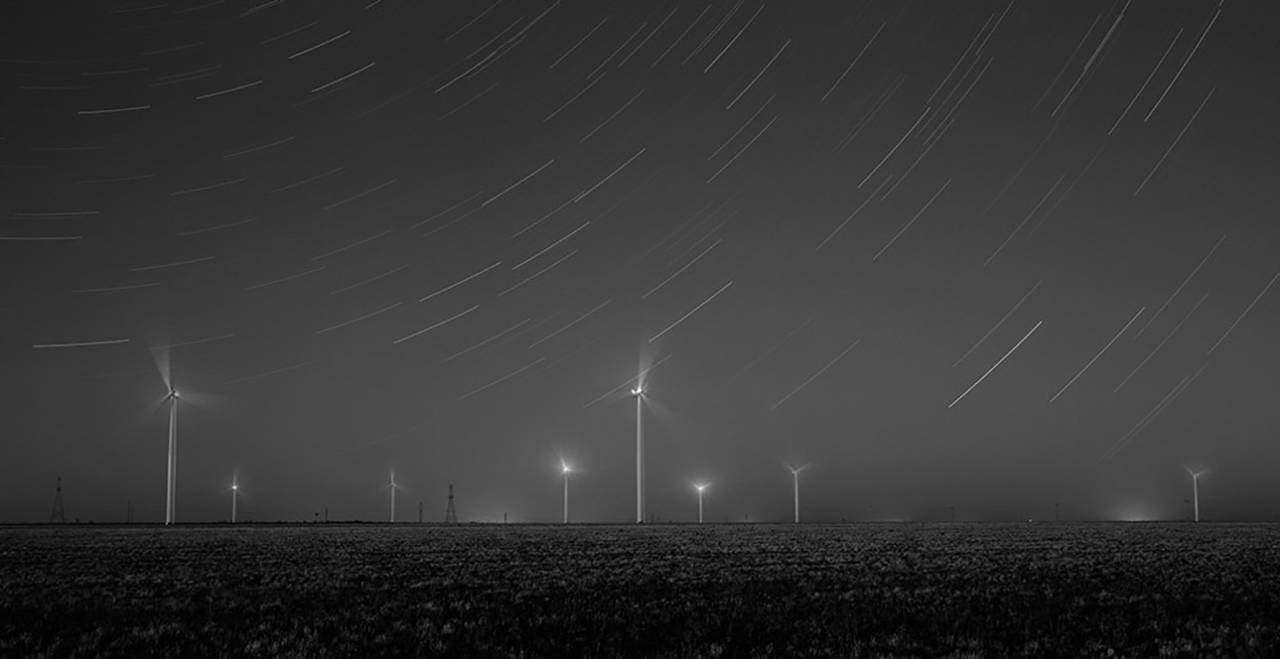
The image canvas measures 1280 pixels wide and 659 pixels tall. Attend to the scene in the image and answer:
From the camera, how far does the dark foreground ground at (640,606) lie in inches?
643

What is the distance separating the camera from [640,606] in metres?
21.3

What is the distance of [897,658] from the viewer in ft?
49.8

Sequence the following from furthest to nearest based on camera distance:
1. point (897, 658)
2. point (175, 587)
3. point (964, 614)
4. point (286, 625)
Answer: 1. point (175, 587)
2. point (964, 614)
3. point (286, 625)
4. point (897, 658)

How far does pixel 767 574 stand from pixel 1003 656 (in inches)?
597

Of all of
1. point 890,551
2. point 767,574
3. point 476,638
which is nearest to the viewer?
point 476,638

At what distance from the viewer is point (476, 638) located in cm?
1688

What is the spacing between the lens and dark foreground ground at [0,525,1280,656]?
1633 cm

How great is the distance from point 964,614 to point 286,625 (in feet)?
37.0

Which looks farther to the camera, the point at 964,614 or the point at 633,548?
the point at 633,548

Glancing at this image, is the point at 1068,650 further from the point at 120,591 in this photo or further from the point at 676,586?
the point at 120,591

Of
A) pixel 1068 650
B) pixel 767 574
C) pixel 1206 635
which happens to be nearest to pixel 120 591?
pixel 767 574

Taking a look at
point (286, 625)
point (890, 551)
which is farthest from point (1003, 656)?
point (890, 551)

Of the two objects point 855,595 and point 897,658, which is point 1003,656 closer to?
point 897,658

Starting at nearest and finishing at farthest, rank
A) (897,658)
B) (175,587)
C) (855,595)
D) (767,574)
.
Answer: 1. (897,658)
2. (855,595)
3. (175,587)
4. (767,574)
